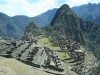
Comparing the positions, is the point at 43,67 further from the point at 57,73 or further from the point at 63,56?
the point at 63,56

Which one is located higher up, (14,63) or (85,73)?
(14,63)

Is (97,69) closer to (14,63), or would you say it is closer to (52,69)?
(52,69)

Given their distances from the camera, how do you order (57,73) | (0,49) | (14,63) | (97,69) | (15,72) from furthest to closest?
(97,69) → (0,49) → (57,73) → (14,63) → (15,72)

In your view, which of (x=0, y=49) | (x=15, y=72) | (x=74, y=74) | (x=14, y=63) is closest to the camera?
(x=15, y=72)

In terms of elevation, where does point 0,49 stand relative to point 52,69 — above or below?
above

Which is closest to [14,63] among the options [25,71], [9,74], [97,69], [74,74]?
[25,71]

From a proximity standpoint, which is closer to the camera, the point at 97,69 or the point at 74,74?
the point at 74,74

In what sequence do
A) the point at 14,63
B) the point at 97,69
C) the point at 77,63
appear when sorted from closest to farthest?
→ the point at 14,63 → the point at 97,69 → the point at 77,63

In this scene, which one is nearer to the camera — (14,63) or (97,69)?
(14,63)

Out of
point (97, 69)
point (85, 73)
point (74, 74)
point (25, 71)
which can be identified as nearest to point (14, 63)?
point (25, 71)
